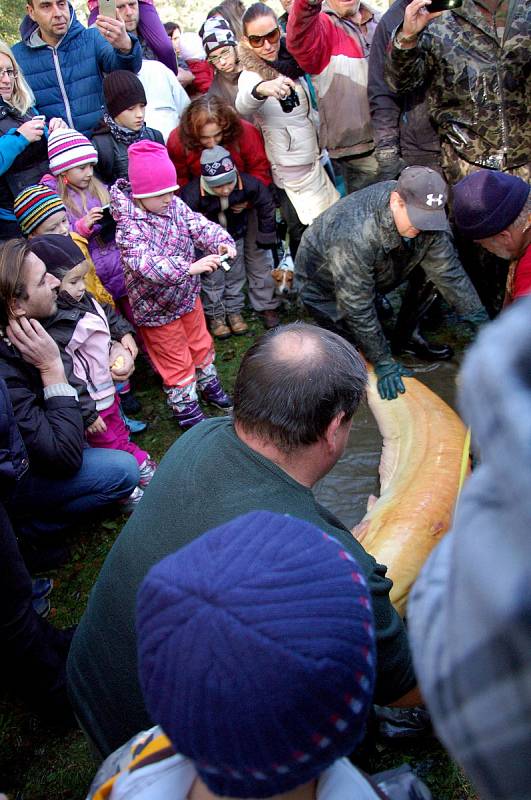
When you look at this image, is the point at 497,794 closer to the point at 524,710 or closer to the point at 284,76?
the point at 524,710

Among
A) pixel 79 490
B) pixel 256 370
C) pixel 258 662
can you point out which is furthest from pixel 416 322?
pixel 258 662

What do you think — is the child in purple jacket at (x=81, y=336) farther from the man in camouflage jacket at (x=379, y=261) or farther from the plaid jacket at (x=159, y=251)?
the man in camouflage jacket at (x=379, y=261)

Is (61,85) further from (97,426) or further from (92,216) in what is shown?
(97,426)

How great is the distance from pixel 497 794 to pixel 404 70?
4.22m

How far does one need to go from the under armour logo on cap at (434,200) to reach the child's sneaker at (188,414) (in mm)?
1947

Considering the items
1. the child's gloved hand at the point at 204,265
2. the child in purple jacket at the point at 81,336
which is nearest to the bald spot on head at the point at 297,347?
the child in purple jacket at the point at 81,336

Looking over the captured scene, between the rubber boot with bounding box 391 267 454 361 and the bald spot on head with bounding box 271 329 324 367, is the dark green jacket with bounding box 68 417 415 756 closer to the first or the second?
the bald spot on head with bounding box 271 329 324 367

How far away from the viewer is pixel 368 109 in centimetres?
460

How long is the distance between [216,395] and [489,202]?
2.18m

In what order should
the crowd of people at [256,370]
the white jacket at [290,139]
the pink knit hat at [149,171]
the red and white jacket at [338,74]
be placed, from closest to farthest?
the crowd of people at [256,370] → the pink knit hat at [149,171] → the red and white jacket at [338,74] → the white jacket at [290,139]

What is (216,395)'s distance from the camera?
14.1 ft

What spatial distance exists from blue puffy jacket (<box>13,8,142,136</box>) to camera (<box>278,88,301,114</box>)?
1.16 metres

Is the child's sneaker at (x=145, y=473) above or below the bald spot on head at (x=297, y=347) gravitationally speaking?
below

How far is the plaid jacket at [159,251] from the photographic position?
11.7 feet
